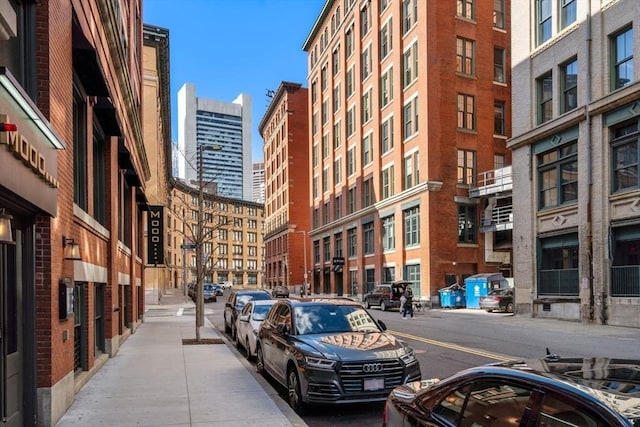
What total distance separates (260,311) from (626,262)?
16.5 metres

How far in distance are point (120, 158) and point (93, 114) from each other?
383 centimetres

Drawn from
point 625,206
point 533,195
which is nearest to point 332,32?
point 533,195

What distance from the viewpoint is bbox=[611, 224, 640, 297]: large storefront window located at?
2184 centimetres

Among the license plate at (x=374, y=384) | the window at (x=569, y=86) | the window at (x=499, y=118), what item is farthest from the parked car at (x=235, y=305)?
the window at (x=499, y=118)

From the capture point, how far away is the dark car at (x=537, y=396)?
8.83 feet

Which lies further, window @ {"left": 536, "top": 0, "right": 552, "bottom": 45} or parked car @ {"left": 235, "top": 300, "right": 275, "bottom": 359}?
window @ {"left": 536, "top": 0, "right": 552, "bottom": 45}

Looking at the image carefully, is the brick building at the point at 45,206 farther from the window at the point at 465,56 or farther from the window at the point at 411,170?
the window at the point at 465,56

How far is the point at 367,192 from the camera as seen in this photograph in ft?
167

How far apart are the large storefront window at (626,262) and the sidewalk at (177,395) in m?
17.1

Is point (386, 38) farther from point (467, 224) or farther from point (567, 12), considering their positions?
point (567, 12)

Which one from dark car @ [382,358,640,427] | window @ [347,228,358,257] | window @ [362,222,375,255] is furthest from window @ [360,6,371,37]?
dark car @ [382,358,640,427]

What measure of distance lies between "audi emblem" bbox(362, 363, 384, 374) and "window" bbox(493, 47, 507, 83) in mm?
39796

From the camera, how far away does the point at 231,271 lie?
119 metres

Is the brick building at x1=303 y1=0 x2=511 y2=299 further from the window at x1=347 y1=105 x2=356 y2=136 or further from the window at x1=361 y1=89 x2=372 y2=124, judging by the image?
the window at x1=347 y1=105 x2=356 y2=136
